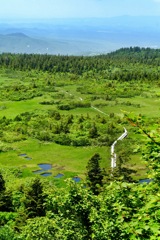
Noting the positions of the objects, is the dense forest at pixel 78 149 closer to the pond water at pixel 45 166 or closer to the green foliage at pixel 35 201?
the green foliage at pixel 35 201

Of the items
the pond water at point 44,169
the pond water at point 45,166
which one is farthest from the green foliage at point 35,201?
the pond water at point 45,166

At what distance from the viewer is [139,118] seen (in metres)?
8.93

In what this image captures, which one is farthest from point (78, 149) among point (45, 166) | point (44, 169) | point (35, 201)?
point (35, 201)

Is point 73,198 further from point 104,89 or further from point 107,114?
point 104,89

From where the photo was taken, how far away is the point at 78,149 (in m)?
62.8

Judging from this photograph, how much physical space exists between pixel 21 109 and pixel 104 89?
3403cm

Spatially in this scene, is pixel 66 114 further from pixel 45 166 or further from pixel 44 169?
pixel 44 169

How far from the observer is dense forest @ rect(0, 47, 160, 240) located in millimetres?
11164

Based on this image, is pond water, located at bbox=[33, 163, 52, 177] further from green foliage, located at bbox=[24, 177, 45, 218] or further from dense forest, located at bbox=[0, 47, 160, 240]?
green foliage, located at bbox=[24, 177, 45, 218]

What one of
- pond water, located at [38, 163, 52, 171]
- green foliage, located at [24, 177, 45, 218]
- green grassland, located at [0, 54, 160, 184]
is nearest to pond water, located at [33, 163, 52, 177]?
pond water, located at [38, 163, 52, 171]

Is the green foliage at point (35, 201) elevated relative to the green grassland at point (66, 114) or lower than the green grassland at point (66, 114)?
elevated

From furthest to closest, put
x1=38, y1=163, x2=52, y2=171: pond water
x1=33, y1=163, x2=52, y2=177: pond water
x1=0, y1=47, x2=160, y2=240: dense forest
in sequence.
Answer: x1=38, y1=163, x2=52, y2=171: pond water → x1=33, y1=163, x2=52, y2=177: pond water → x1=0, y1=47, x2=160, y2=240: dense forest

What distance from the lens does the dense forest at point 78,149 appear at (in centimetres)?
1116

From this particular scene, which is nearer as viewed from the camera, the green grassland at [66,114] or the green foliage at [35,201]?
the green foliage at [35,201]
